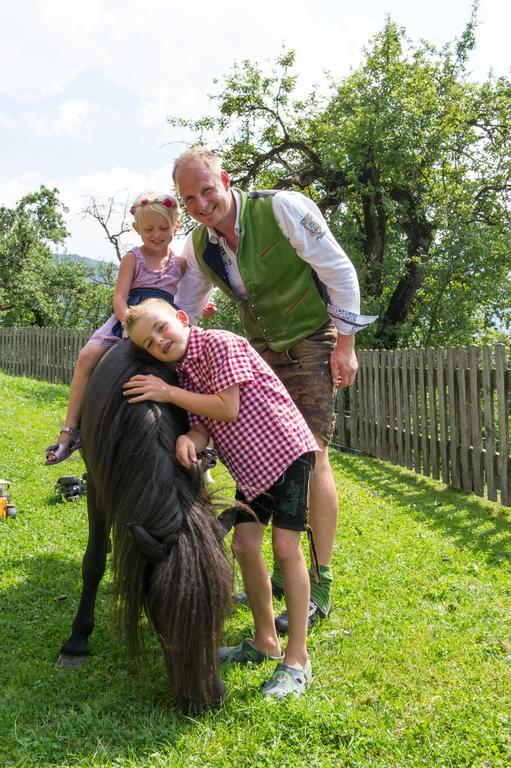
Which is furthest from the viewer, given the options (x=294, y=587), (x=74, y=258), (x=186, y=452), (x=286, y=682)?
(x=74, y=258)

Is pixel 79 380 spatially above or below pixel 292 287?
below

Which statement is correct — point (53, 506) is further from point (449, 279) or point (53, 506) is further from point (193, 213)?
point (449, 279)

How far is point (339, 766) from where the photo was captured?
2.06m

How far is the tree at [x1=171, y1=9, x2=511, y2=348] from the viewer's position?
1325cm

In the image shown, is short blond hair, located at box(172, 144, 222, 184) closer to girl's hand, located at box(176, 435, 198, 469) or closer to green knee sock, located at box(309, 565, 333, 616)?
girl's hand, located at box(176, 435, 198, 469)

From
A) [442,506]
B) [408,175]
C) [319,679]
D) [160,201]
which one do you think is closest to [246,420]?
[319,679]

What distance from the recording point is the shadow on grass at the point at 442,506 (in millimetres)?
5266

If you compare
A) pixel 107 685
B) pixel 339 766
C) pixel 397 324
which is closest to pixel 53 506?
pixel 107 685

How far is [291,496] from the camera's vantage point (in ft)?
8.27

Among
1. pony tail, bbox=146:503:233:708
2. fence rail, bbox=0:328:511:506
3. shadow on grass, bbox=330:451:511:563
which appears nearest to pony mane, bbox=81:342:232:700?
pony tail, bbox=146:503:233:708

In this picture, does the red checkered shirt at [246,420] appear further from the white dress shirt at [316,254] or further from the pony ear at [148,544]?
the white dress shirt at [316,254]

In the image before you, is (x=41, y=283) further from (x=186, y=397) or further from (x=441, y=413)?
(x=186, y=397)

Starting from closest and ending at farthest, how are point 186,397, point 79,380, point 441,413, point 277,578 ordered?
point 186,397 → point 79,380 → point 277,578 → point 441,413

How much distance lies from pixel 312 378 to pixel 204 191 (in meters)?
0.94
